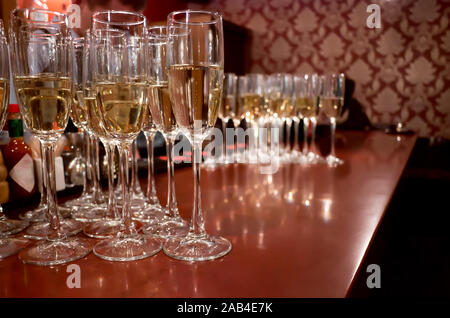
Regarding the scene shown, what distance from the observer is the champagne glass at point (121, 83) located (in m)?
0.66

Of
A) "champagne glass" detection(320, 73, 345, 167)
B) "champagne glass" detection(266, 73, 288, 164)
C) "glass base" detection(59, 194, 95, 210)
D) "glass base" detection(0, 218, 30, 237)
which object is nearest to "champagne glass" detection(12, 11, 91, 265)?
"glass base" detection(0, 218, 30, 237)

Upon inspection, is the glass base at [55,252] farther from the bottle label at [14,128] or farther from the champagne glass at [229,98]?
the champagne glass at [229,98]

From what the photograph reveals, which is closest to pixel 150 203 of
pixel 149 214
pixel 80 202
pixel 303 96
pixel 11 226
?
pixel 149 214

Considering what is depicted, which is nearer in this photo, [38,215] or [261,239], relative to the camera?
[261,239]

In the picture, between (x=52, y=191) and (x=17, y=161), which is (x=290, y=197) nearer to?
(x=52, y=191)

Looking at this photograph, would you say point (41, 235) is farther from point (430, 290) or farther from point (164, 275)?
point (430, 290)

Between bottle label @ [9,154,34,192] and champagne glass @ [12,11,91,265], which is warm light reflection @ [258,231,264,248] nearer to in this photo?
champagne glass @ [12,11,91,265]

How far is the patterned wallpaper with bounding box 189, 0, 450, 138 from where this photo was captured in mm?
4383

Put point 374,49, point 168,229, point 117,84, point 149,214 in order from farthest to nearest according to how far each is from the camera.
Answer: point 374,49
point 149,214
point 168,229
point 117,84

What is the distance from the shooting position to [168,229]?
2.62ft

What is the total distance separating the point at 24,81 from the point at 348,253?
61 cm

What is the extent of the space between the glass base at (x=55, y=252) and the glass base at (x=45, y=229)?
0.21 ft

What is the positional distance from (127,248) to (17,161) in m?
0.46

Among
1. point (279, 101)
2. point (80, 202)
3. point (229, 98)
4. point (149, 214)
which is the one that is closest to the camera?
point (149, 214)
